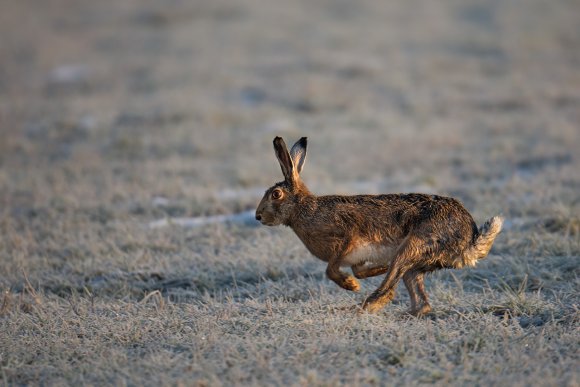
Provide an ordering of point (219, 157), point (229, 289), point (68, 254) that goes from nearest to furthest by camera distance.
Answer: point (229, 289), point (68, 254), point (219, 157)

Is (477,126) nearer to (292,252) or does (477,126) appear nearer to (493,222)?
(292,252)

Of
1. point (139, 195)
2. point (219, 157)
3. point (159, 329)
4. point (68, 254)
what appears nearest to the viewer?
point (159, 329)

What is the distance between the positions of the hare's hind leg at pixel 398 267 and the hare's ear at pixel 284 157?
115cm

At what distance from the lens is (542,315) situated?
513 cm

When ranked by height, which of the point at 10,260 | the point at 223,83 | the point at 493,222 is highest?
the point at 223,83

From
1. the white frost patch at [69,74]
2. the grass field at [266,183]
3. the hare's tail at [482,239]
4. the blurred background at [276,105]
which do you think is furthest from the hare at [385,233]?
the white frost patch at [69,74]

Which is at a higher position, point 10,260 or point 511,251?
point 511,251

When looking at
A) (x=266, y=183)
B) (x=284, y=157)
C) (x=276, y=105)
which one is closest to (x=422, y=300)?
(x=284, y=157)

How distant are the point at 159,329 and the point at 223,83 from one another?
1446 cm

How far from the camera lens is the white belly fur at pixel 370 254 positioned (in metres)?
5.29

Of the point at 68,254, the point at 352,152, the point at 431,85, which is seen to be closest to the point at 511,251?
the point at 68,254

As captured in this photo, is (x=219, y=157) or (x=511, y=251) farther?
(x=219, y=157)

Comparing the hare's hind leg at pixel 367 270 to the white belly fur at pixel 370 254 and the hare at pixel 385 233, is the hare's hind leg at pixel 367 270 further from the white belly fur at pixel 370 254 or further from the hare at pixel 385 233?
the white belly fur at pixel 370 254

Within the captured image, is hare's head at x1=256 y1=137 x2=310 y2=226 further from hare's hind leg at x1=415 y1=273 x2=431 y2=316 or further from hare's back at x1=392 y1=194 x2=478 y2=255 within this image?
hare's hind leg at x1=415 y1=273 x2=431 y2=316
